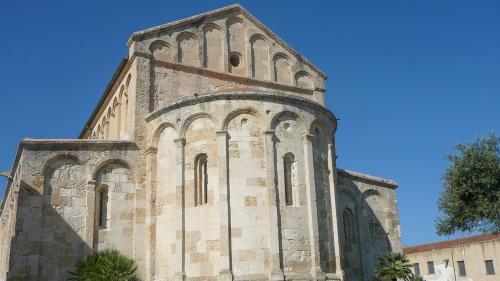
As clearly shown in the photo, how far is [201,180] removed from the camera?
1723cm

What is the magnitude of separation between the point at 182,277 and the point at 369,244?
9.81m

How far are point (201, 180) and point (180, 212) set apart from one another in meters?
1.18

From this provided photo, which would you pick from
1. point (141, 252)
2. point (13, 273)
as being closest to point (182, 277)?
point (141, 252)

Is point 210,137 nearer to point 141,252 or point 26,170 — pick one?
point 141,252

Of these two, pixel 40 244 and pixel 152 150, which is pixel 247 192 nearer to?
pixel 152 150

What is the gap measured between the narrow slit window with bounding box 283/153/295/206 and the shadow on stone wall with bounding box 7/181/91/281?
21.3 ft

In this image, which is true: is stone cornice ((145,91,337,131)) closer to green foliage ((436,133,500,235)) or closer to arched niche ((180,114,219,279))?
arched niche ((180,114,219,279))

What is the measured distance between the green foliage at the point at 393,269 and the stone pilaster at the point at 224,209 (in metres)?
7.75

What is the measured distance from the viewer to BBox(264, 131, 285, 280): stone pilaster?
15.9 meters

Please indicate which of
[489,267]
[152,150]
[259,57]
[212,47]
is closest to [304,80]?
[259,57]

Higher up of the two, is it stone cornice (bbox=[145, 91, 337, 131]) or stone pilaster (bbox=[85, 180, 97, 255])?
stone cornice (bbox=[145, 91, 337, 131])

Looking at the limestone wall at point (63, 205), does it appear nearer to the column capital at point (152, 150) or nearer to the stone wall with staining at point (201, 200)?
the column capital at point (152, 150)

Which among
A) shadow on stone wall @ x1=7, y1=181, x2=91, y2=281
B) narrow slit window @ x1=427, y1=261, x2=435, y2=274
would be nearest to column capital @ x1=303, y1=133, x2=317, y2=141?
shadow on stone wall @ x1=7, y1=181, x2=91, y2=281

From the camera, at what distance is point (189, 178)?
1722 cm
